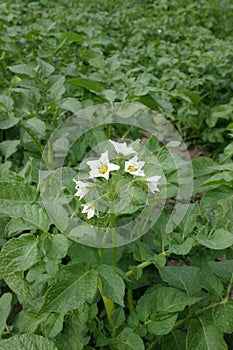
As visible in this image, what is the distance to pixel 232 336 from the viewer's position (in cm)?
121

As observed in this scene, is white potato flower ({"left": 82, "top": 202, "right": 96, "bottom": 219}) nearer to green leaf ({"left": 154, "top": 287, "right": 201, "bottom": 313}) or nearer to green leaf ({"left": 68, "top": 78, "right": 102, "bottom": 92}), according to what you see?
green leaf ({"left": 154, "top": 287, "right": 201, "bottom": 313})

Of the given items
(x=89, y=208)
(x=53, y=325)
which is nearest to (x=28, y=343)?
(x=53, y=325)

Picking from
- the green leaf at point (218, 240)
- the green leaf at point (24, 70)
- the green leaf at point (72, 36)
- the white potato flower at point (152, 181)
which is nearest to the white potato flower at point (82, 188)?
the white potato flower at point (152, 181)

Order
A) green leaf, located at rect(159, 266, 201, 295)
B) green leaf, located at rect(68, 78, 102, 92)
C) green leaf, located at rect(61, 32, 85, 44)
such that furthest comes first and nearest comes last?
green leaf, located at rect(61, 32, 85, 44), green leaf, located at rect(68, 78, 102, 92), green leaf, located at rect(159, 266, 201, 295)

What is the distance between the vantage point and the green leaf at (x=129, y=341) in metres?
1.03

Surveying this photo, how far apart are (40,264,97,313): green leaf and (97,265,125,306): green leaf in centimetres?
2

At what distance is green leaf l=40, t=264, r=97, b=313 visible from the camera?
892 mm

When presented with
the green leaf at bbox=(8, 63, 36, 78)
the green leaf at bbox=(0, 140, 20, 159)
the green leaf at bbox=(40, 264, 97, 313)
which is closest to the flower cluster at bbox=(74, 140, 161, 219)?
the green leaf at bbox=(40, 264, 97, 313)

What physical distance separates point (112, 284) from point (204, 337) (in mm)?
261

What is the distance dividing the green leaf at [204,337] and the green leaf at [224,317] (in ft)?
0.15

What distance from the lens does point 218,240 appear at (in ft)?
3.18

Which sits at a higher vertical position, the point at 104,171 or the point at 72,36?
the point at 104,171

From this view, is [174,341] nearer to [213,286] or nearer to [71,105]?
[213,286]

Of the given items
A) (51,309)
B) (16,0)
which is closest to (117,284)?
(51,309)
